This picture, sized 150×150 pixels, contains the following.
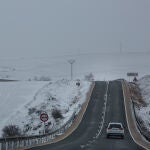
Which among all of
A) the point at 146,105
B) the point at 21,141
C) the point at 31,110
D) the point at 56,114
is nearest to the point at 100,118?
the point at 56,114

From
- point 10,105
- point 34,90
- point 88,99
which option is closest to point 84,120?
point 88,99

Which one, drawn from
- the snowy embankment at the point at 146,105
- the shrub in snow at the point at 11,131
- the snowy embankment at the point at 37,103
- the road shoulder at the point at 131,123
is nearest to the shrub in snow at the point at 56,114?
the snowy embankment at the point at 37,103

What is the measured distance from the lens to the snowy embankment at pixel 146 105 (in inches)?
2709

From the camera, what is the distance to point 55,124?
63.1m

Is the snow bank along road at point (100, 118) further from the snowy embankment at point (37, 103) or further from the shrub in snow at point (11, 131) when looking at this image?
the shrub in snow at point (11, 131)

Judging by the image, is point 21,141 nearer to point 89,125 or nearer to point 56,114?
point 89,125

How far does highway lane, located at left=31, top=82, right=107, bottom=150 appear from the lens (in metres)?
35.8

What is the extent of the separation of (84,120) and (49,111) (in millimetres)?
11475

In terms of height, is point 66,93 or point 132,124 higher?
point 66,93

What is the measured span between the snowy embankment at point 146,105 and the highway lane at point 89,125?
17.6ft

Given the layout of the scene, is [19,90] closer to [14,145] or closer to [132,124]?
[132,124]

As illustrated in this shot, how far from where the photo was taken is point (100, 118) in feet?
209

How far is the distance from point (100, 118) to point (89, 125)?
6.09 meters

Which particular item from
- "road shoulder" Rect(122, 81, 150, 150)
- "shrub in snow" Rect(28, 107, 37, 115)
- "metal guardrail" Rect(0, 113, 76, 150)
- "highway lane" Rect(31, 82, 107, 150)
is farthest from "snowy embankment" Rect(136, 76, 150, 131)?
"metal guardrail" Rect(0, 113, 76, 150)
